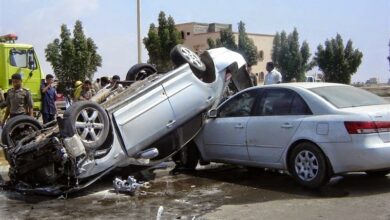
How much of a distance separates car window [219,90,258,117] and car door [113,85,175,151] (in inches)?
39.7

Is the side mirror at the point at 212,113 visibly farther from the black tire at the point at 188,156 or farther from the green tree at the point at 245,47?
the green tree at the point at 245,47

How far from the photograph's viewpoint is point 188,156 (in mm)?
8938

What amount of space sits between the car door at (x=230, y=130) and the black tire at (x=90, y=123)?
6.48ft

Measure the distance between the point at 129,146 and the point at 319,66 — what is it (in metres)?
43.8

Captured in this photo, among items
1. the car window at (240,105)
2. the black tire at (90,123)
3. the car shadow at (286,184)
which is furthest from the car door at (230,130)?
the black tire at (90,123)

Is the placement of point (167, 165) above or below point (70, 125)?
below

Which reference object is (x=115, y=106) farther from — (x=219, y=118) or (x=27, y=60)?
(x=27, y=60)

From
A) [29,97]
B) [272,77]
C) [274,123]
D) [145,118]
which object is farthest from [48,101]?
[274,123]

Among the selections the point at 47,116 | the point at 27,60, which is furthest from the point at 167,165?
the point at 27,60

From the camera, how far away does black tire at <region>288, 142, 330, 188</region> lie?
689cm

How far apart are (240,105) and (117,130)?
80.0 inches

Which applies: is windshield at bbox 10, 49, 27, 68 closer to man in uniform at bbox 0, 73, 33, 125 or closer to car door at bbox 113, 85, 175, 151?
man in uniform at bbox 0, 73, 33, 125

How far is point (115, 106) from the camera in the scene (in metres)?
7.54

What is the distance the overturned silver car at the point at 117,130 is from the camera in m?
7.00
